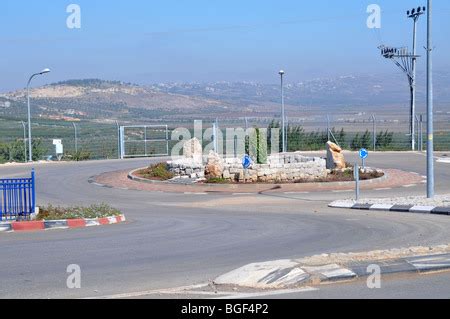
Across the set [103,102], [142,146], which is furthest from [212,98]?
[142,146]

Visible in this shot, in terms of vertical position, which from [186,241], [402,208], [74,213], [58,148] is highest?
[58,148]

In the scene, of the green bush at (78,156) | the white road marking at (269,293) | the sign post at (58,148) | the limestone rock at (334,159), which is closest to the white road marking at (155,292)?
the white road marking at (269,293)

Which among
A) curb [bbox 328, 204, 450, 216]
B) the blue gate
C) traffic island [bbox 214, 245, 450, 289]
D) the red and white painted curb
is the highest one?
the blue gate

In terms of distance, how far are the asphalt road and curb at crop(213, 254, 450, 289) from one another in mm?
704

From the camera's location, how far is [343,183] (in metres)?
28.8

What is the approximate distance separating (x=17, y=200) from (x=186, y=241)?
214 inches

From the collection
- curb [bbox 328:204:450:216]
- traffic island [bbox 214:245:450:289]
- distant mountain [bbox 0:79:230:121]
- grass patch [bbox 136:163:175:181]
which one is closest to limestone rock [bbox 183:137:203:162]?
grass patch [bbox 136:163:175:181]

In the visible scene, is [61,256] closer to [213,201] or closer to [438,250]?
[438,250]

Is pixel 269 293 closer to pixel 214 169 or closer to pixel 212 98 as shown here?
pixel 214 169

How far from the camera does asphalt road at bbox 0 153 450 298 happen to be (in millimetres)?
10398

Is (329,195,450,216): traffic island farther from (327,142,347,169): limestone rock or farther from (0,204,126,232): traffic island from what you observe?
(327,142,347,169): limestone rock

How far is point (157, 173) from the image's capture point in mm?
32562
